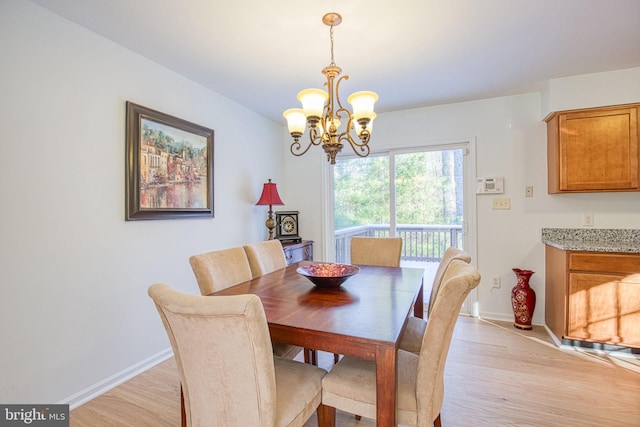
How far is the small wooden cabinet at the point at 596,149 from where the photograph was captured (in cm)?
259

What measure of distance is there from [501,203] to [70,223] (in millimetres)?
3765

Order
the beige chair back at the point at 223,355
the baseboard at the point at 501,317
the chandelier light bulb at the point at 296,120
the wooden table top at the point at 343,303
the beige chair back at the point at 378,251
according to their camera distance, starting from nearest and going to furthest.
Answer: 1. the beige chair back at the point at 223,355
2. the wooden table top at the point at 343,303
3. the chandelier light bulb at the point at 296,120
4. the beige chair back at the point at 378,251
5. the baseboard at the point at 501,317

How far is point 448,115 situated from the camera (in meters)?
3.44

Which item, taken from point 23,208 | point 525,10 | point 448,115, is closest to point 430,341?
point 525,10

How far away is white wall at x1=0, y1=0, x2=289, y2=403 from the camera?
1656 mm

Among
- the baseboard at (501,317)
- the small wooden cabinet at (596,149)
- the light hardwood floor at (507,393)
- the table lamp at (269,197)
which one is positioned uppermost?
the small wooden cabinet at (596,149)

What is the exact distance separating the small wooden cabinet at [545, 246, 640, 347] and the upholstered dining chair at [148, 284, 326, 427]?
8.39 feet

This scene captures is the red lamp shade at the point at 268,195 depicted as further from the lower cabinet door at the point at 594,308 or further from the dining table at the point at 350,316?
the lower cabinet door at the point at 594,308

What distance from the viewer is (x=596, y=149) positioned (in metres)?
2.69

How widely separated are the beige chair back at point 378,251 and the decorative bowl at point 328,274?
707 millimetres

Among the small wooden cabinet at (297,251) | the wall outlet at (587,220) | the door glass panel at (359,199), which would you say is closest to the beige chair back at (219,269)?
the small wooden cabinet at (297,251)

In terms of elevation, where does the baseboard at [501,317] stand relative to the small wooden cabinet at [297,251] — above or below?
below

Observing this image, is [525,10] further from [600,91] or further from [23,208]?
[23,208]

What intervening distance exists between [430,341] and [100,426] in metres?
1.88
